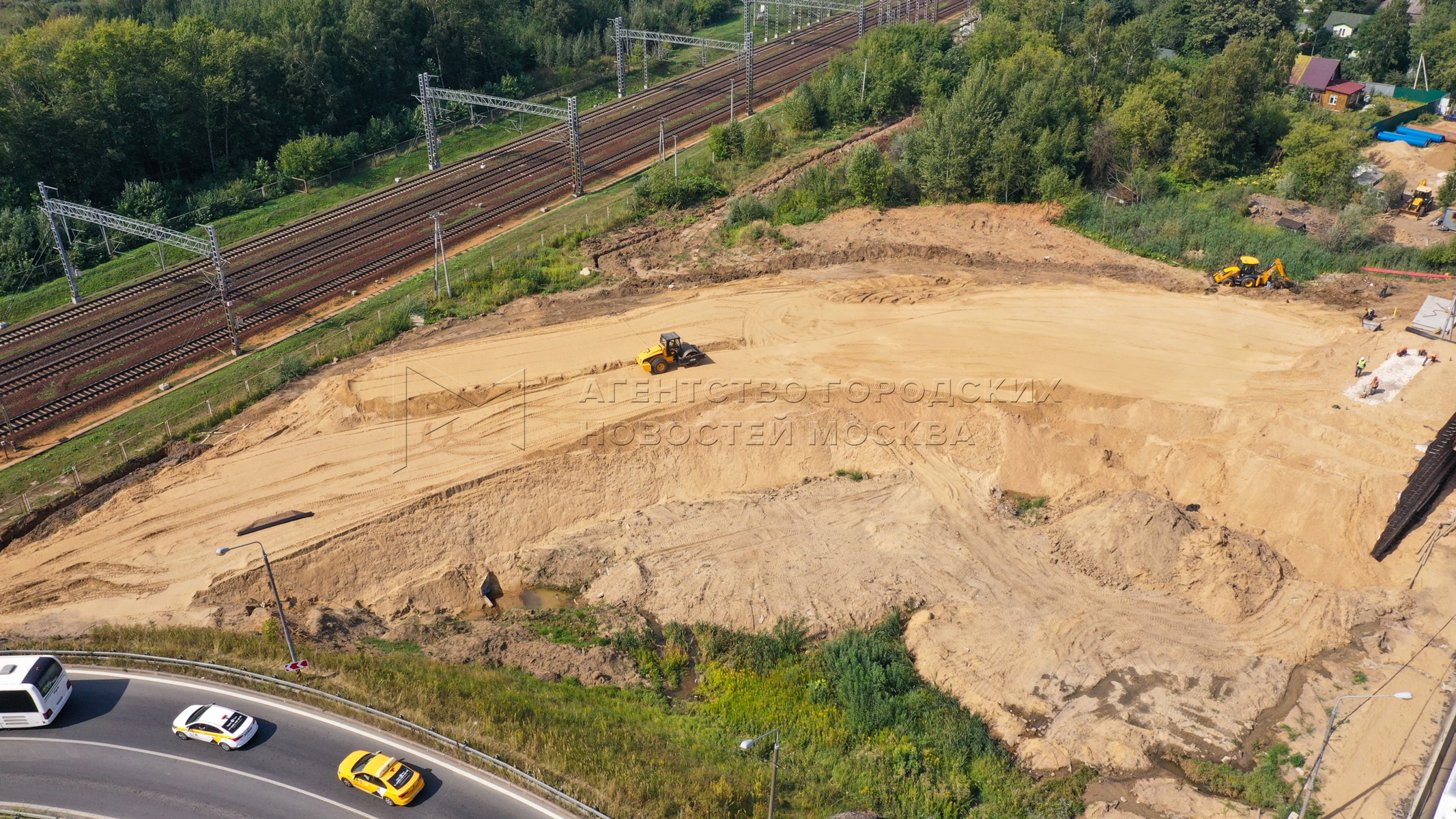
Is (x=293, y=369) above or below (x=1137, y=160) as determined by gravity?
below

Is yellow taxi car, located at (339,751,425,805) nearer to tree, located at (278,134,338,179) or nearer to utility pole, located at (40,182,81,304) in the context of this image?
utility pole, located at (40,182,81,304)

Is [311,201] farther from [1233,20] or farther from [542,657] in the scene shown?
[1233,20]

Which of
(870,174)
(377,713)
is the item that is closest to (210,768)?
(377,713)

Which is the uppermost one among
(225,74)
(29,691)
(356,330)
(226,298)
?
(225,74)

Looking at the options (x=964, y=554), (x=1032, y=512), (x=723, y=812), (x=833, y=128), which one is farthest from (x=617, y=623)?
(x=833, y=128)

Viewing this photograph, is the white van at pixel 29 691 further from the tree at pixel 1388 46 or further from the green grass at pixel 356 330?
the tree at pixel 1388 46

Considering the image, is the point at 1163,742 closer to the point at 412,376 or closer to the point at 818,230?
the point at 412,376

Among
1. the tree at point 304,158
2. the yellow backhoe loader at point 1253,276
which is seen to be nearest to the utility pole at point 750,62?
the tree at point 304,158
